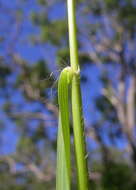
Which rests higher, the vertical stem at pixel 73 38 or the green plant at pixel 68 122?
the vertical stem at pixel 73 38

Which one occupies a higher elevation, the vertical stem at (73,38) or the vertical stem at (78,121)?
the vertical stem at (73,38)

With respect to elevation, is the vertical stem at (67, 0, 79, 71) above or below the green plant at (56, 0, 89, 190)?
above

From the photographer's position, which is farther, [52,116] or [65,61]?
[52,116]

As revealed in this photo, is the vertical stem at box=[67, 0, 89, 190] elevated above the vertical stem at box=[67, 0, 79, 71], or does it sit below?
below

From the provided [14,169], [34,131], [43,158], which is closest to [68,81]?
[14,169]

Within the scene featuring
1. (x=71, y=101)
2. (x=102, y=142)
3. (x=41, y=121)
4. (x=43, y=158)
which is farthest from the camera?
(x=43, y=158)

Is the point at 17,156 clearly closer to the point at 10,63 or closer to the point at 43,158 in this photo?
the point at 43,158

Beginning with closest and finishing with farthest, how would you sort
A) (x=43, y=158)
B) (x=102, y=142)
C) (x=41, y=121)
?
(x=102, y=142)
(x=41, y=121)
(x=43, y=158)

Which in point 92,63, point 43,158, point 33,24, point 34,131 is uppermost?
point 33,24
